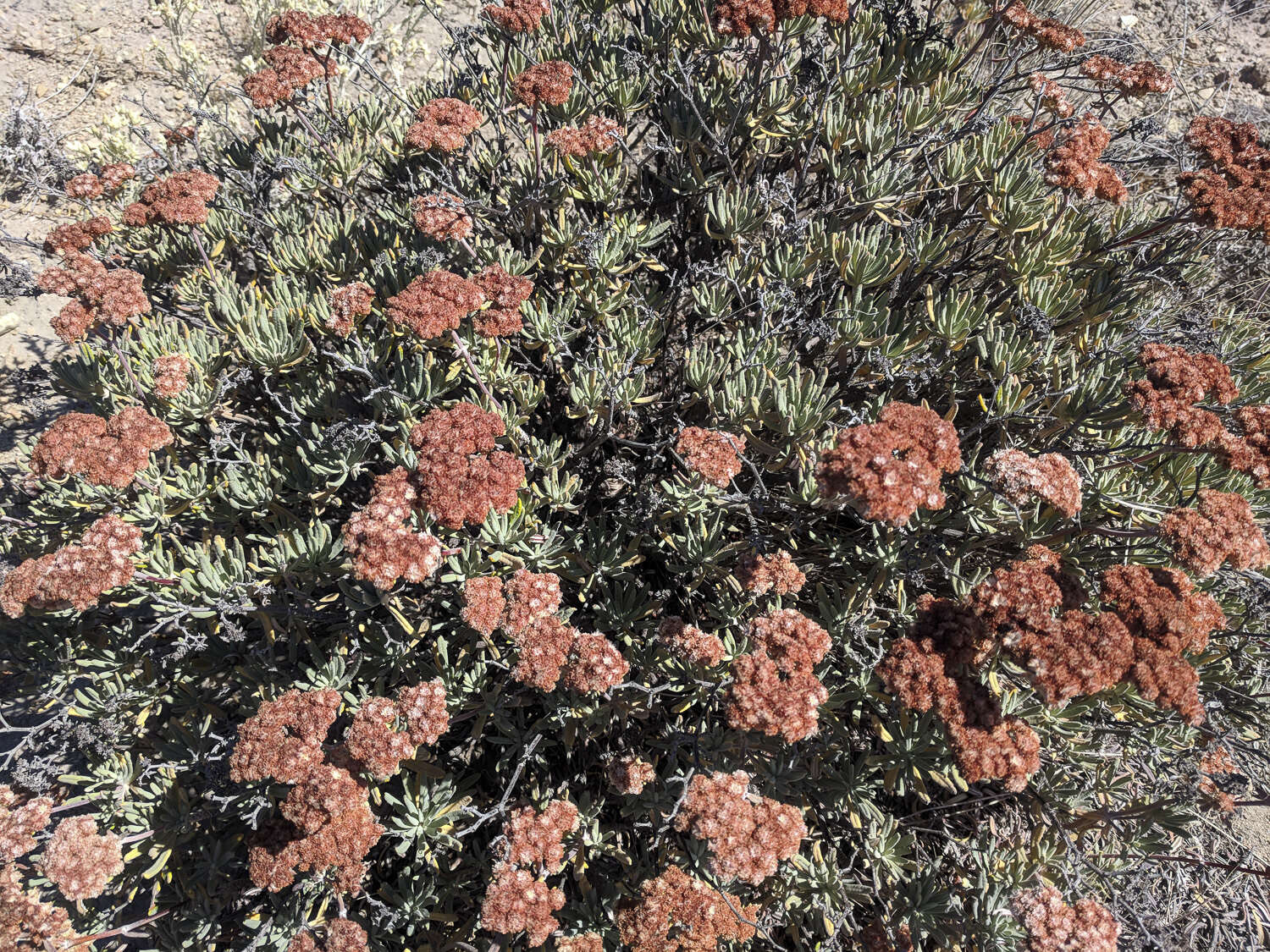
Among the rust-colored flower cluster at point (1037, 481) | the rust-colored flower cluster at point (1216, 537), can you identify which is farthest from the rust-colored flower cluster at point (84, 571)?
the rust-colored flower cluster at point (1216, 537)

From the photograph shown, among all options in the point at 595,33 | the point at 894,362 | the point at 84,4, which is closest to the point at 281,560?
the point at 894,362

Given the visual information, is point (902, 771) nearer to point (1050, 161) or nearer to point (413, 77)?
point (1050, 161)

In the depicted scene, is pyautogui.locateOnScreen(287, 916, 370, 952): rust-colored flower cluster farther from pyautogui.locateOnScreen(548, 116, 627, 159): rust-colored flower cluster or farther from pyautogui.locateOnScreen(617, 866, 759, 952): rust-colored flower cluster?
pyautogui.locateOnScreen(548, 116, 627, 159): rust-colored flower cluster

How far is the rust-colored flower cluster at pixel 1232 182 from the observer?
4.19m

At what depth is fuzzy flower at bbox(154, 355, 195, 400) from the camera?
423 cm

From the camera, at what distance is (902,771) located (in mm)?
4273

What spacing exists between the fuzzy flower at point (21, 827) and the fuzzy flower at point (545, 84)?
495 cm

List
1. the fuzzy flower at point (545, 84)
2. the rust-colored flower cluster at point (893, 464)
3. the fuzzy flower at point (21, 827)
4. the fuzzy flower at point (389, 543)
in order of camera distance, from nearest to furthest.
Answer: the rust-colored flower cluster at point (893, 464) < the fuzzy flower at point (389, 543) < the fuzzy flower at point (21, 827) < the fuzzy flower at point (545, 84)

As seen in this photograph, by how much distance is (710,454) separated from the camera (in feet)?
12.3

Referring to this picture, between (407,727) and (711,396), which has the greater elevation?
(711,396)

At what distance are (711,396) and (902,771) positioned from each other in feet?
8.29

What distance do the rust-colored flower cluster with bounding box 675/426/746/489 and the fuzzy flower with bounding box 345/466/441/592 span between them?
137cm

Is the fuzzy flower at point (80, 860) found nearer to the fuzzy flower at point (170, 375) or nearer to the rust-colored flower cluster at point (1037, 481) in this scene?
the fuzzy flower at point (170, 375)

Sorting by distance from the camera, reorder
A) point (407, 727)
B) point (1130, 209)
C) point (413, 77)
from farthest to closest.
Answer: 1. point (413, 77)
2. point (1130, 209)
3. point (407, 727)
